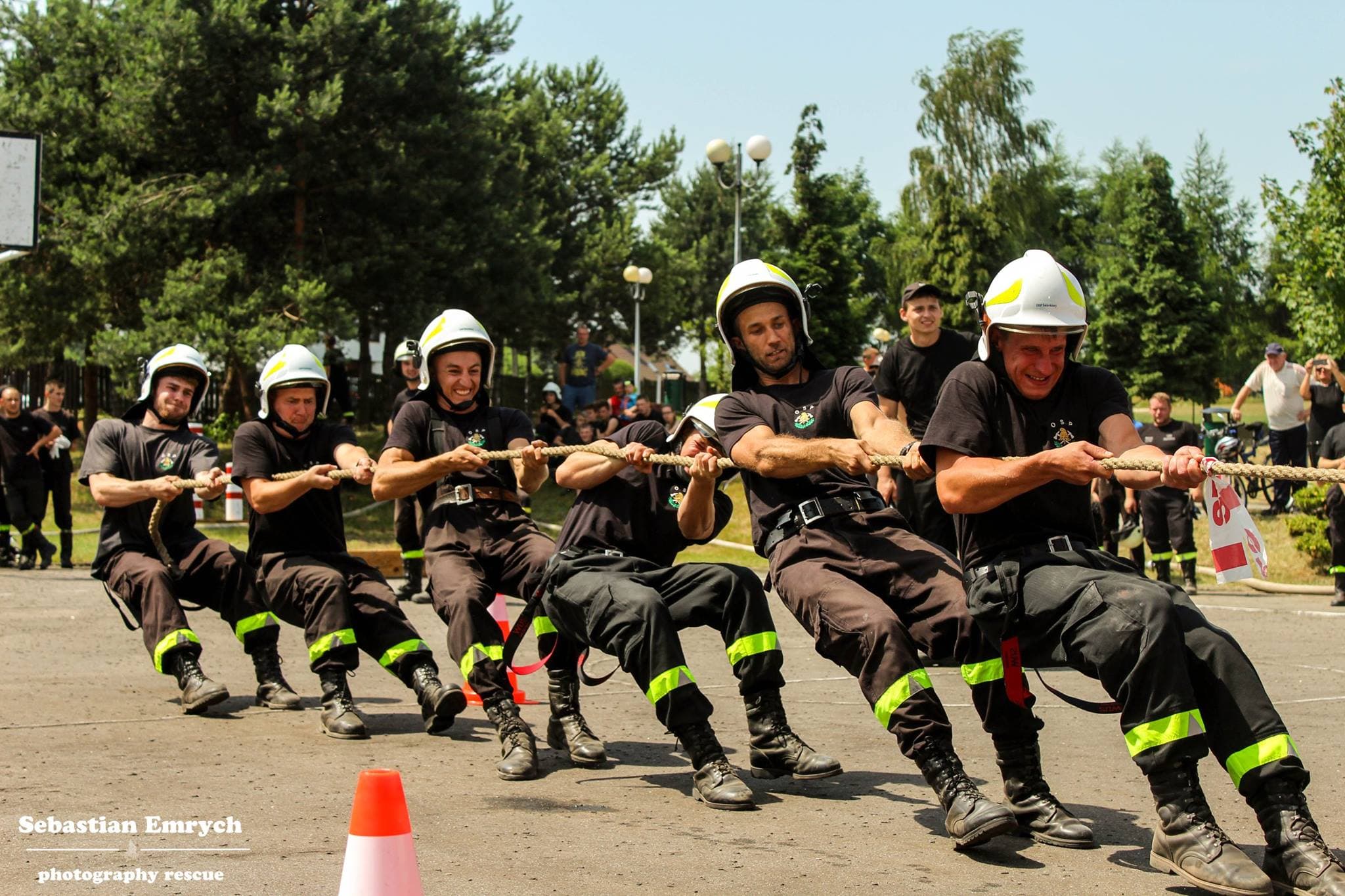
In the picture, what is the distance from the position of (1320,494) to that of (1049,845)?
10985 mm

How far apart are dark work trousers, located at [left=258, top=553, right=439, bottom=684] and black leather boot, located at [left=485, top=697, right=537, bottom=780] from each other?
0.80 meters

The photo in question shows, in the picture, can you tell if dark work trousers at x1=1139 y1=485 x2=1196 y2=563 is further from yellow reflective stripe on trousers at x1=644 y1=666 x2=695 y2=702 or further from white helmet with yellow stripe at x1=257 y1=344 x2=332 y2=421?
yellow reflective stripe on trousers at x1=644 y1=666 x2=695 y2=702

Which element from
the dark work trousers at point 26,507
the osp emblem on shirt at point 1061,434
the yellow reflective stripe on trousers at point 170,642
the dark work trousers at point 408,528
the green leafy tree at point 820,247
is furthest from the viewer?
the green leafy tree at point 820,247

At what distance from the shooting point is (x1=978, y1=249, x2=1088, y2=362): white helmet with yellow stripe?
15.4 ft

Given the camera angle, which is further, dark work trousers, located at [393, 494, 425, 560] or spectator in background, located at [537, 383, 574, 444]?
spectator in background, located at [537, 383, 574, 444]

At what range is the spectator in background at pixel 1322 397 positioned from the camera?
1422cm

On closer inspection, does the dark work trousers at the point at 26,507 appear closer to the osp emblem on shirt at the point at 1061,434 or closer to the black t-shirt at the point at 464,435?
the black t-shirt at the point at 464,435

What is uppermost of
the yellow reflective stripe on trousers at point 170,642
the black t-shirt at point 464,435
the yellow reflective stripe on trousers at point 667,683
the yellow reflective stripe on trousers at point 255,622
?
the black t-shirt at point 464,435

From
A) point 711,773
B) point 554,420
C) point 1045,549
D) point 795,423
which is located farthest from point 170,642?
point 554,420

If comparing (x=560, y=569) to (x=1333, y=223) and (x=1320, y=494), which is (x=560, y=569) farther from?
(x=1333, y=223)

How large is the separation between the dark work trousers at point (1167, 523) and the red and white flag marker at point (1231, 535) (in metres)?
8.88

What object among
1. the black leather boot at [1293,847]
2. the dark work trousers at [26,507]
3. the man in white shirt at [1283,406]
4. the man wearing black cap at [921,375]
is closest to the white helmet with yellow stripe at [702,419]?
the black leather boot at [1293,847]

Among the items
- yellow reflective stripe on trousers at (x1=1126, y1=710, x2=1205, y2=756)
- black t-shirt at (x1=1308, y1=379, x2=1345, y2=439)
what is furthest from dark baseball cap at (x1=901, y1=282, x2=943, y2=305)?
black t-shirt at (x1=1308, y1=379, x2=1345, y2=439)

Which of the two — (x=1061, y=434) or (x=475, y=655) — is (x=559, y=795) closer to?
(x=475, y=655)
